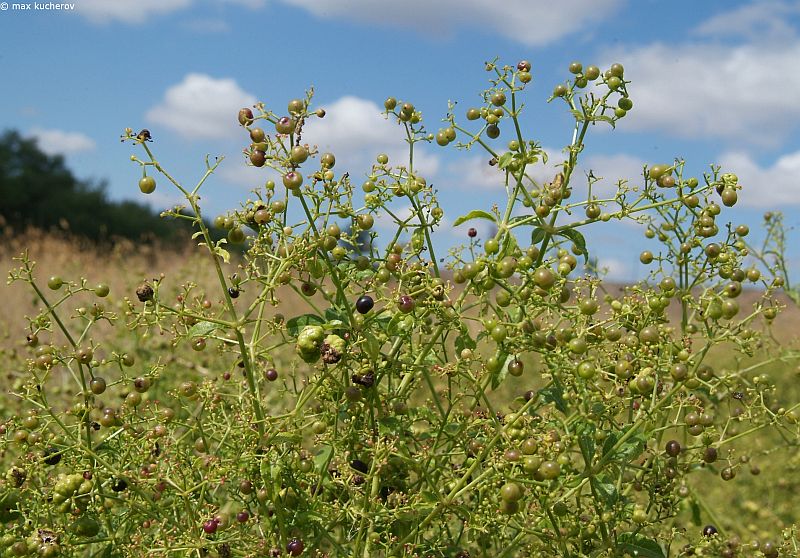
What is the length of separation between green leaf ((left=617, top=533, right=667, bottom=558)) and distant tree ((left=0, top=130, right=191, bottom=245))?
28.6m

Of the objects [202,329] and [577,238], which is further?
[577,238]

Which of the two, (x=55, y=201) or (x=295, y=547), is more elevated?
(x=55, y=201)

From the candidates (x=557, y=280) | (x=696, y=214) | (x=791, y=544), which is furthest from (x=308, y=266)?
(x=791, y=544)

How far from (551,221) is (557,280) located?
0.50 feet

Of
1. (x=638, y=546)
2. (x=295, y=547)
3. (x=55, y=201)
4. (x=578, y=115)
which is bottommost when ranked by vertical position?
(x=295, y=547)

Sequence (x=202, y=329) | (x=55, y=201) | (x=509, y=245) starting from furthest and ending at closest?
(x=55, y=201) < (x=509, y=245) < (x=202, y=329)

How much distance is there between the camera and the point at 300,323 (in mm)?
1737

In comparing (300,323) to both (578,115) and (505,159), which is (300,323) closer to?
(505,159)

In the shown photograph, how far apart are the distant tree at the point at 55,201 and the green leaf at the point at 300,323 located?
2840 centimetres

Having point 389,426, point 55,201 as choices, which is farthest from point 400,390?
point 55,201

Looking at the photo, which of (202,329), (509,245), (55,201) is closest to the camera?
(202,329)

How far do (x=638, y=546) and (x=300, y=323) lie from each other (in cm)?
93

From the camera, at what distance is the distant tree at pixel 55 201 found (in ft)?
96.3

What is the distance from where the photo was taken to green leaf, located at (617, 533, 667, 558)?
1818mm
